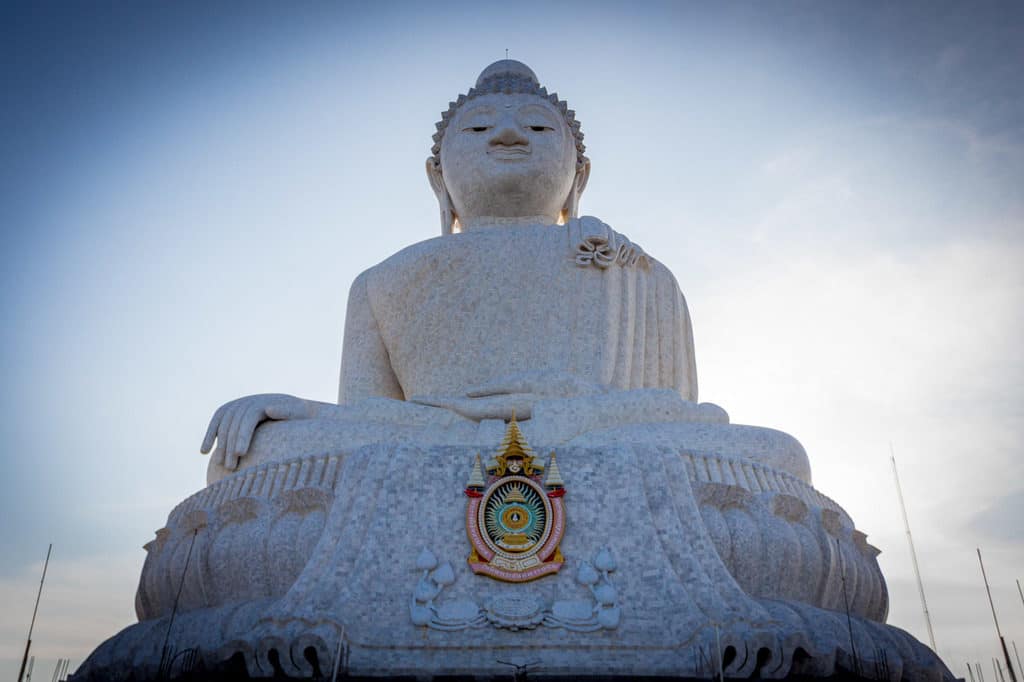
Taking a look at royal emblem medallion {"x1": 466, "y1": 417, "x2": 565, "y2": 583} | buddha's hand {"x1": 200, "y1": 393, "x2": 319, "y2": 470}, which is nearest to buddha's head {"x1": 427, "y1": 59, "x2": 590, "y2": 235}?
buddha's hand {"x1": 200, "y1": 393, "x2": 319, "y2": 470}

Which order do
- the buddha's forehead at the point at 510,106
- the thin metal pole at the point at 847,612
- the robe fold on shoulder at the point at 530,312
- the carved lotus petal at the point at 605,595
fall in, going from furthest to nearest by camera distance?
1. the buddha's forehead at the point at 510,106
2. the robe fold on shoulder at the point at 530,312
3. the carved lotus petal at the point at 605,595
4. the thin metal pole at the point at 847,612

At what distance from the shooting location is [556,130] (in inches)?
475

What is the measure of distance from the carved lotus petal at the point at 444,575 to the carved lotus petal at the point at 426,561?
6 centimetres

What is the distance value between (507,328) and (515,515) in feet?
11.3

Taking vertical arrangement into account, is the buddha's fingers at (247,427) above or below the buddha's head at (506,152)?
below

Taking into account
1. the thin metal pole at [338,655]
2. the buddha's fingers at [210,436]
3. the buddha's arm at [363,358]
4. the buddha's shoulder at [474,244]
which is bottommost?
the thin metal pole at [338,655]

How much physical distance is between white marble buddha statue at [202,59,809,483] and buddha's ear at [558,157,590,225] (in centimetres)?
2

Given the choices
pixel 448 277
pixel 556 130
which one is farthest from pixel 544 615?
pixel 556 130

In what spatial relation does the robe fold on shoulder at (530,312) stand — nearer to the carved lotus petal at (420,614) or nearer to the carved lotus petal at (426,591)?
the carved lotus petal at (426,591)

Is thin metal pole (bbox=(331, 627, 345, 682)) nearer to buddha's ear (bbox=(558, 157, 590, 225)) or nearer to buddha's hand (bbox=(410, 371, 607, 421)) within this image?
buddha's hand (bbox=(410, 371, 607, 421))

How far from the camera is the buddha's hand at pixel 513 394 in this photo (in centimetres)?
898

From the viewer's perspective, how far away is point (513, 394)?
30.6 feet

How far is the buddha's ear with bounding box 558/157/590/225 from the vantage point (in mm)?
12844

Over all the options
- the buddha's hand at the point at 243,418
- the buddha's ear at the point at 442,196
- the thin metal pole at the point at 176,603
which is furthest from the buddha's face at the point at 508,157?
Answer: the thin metal pole at the point at 176,603
